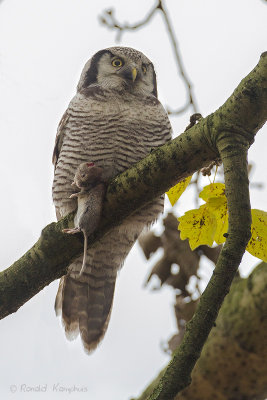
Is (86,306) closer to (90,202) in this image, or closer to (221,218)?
(90,202)

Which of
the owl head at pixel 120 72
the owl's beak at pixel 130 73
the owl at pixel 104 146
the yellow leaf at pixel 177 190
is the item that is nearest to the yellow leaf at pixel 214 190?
the yellow leaf at pixel 177 190

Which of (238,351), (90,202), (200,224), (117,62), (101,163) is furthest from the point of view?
(117,62)

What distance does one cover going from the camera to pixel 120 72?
14.4 ft

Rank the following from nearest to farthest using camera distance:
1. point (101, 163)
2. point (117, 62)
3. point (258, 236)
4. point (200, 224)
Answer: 1. point (258, 236)
2. point (200, 224)
3. point (101, 163)
4. point (117, 62)

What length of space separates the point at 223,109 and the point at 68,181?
1.64 m

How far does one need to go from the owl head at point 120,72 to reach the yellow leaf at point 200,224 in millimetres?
1933

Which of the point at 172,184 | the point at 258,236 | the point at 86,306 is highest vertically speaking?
the point at 172,184

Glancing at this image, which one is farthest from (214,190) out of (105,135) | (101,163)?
(105,135)

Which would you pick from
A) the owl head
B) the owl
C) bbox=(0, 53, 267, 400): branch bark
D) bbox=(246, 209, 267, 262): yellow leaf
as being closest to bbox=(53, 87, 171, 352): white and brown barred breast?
the owl

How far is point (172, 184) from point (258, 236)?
580 millimetres

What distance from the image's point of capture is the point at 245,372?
3418 millimetres

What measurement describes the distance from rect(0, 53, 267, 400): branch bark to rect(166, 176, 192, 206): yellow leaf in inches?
1.5

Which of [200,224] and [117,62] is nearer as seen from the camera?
[200,224]

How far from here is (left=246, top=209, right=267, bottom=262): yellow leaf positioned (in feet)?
7.61
